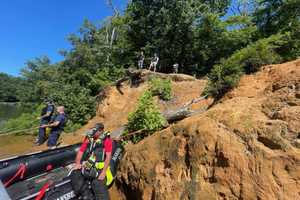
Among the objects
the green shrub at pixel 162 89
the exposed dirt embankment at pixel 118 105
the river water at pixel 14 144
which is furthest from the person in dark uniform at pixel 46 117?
the green shrub at pixel 162 89

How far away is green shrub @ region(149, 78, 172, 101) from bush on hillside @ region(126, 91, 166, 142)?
10.6ft

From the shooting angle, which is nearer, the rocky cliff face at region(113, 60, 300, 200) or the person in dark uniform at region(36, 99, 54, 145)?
the rocky cliff face at region(113, 60, 300, 200)

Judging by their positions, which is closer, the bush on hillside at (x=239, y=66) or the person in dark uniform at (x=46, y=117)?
the bush on hillside at (x=239, y=66)

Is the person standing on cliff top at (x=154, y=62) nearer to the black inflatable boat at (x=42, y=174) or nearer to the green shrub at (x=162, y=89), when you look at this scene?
the green shrub at (x=162, y=89)

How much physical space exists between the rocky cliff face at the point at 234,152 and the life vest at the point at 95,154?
0.98m

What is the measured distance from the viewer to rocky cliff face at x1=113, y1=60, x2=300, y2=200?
11.5 feet

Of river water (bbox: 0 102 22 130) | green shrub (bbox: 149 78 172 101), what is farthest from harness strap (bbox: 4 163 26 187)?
river water (bbox: 0 102 22 130)

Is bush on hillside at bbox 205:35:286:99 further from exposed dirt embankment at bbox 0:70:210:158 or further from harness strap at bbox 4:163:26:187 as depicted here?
harness strap at bbox 4:163:26:187

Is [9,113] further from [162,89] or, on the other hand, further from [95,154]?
[95,154]

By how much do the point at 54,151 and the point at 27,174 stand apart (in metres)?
0.95

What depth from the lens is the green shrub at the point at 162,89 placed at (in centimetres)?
1105

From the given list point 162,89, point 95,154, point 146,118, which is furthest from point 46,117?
point 95,154

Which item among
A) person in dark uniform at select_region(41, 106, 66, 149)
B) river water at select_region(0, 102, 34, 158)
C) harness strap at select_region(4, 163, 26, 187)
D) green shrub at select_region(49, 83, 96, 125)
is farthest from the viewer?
green shrub at select_region(49, 83, 96, 125)

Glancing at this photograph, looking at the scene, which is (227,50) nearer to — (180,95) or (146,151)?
(180,95)
